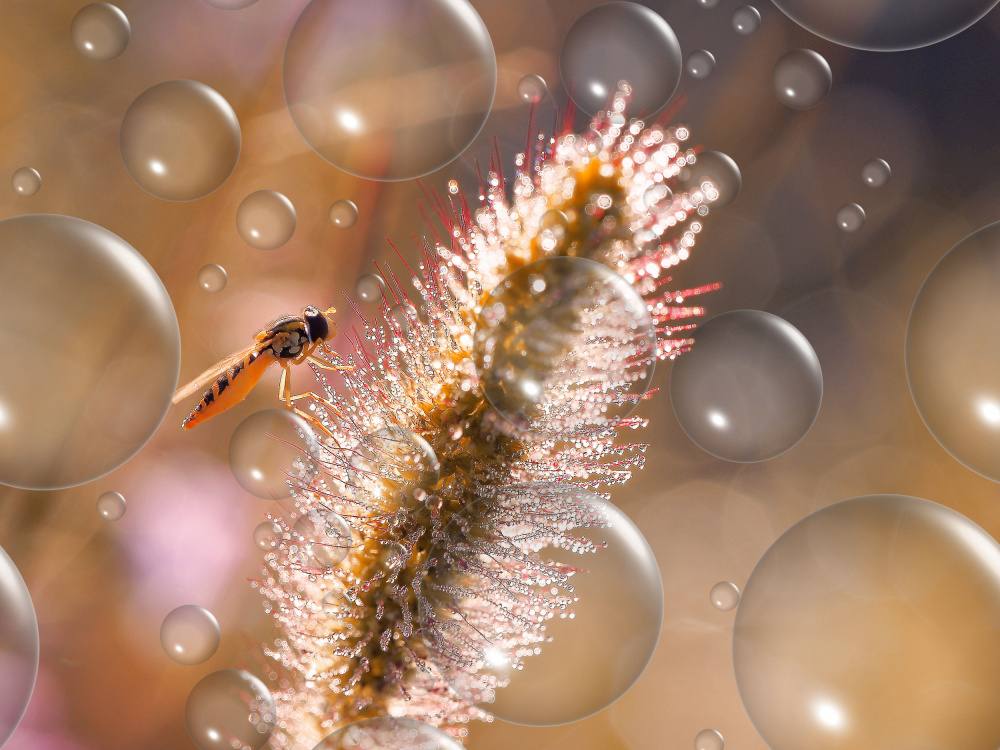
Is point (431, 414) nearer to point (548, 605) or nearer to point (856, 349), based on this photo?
point (548, 605)

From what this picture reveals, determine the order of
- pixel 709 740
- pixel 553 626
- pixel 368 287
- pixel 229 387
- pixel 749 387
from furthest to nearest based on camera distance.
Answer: pixel 368 287
pixel 709 740
pixel 749 387
pixel 229 387
pixel 553 626

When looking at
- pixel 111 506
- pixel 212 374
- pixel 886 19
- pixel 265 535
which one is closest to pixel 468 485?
pixel 212 374

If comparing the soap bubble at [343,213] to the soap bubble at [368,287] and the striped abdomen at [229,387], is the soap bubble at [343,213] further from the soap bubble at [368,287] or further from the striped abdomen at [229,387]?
the striped abdomen at [229,387]

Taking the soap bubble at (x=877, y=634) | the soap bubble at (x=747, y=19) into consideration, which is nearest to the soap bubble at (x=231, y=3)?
the soap bubble at (x=747, y=19)

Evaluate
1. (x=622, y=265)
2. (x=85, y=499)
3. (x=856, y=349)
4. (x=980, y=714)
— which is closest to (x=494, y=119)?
(x=622, y=265)

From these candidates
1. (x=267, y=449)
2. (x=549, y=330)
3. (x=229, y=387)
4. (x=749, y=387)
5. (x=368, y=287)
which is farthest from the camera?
(x=368, y=287)

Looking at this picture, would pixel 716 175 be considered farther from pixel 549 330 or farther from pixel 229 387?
pixel 229 387

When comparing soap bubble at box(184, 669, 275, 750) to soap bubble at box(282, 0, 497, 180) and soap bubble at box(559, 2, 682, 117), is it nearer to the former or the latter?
soap bubble at box(282, 0, 497, 180)

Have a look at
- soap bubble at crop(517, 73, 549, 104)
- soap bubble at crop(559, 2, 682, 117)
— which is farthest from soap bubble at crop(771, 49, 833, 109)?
soap bubble at crop(517, 73, 549, 104)
